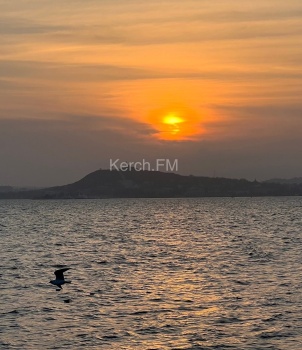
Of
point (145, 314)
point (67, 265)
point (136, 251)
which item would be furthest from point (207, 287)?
point (136, 251)

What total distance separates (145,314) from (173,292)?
674 cm

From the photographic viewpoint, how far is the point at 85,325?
31078 millimetres

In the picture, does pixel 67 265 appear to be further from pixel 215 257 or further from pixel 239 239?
pixel 239 239

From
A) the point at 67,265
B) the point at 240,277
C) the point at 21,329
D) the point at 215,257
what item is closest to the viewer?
the point at 21,329

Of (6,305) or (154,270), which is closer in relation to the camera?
(6,305)

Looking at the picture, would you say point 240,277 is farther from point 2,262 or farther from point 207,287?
point 2,262

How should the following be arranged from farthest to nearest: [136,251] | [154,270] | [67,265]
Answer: [136,251] → [67,265] → [154,270]

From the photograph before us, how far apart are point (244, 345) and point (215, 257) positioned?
34.1m

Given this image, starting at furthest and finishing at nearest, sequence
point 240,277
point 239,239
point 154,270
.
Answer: point 239,239 → point 154,270 → point 240,277

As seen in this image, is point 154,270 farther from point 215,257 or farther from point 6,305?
point 6,305

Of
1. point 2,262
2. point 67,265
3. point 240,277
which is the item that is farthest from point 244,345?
point 2,262

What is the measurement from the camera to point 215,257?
6116cm

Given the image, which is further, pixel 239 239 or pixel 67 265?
pixel 239 239

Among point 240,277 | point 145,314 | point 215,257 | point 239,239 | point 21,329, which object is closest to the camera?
point 21,329
